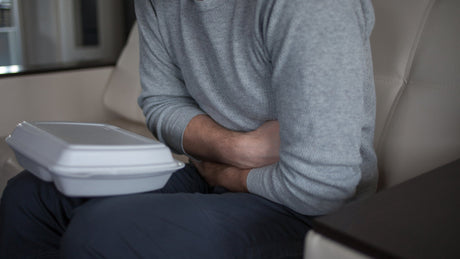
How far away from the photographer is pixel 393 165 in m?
1.12

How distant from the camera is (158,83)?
122 cm

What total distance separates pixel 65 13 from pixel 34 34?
32 centimetres

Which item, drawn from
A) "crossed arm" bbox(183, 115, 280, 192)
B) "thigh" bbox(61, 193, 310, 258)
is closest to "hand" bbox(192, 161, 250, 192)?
"crossed arm" bbox(183, 115, 280, 192)

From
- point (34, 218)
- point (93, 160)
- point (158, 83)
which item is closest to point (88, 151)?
point (93, 160)

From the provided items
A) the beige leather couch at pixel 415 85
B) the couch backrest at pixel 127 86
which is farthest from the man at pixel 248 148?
the couch backrest at pixel 127 86

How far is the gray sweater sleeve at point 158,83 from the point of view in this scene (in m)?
1.17

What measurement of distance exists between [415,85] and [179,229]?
2.26 feet

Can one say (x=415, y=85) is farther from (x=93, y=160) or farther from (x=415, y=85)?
(x=93, y=160)

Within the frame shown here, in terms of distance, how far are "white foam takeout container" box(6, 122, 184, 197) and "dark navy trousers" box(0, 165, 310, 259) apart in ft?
0.10

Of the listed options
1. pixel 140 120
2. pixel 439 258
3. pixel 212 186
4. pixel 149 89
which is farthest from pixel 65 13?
pixel 439 258

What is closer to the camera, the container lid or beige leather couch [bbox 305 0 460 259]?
the container lid

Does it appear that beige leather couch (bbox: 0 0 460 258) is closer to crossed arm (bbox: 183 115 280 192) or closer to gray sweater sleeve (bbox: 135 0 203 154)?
crossed arm (bbox: 183 115 280 192)

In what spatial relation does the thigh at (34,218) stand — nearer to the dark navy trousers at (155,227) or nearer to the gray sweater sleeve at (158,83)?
the dark navy trousers at (155,227)

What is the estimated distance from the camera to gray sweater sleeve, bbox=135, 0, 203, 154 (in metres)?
1.17
